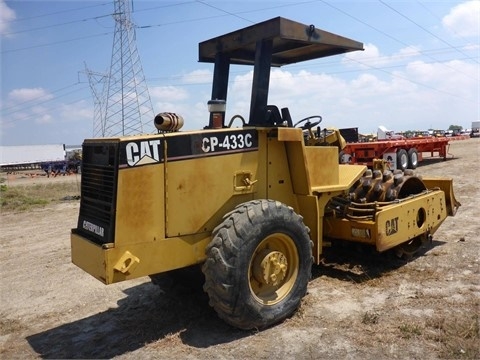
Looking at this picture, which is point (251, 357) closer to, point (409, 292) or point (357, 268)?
point (409, 292)

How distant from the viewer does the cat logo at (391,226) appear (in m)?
5.38

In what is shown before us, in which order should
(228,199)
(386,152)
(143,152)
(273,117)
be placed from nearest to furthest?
1. (143,152)
2. (228,199)
3. (273,117)
4. (386,152)

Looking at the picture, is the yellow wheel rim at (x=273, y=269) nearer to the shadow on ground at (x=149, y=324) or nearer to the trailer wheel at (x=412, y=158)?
the shadow on ground at (x=149, y=324)

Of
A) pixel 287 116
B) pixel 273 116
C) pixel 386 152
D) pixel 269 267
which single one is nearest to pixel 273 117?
pixel 273 116

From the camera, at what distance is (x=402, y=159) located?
17.9 m

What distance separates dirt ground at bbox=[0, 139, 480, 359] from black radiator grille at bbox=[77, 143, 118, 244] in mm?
1056

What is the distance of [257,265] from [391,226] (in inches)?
86.4

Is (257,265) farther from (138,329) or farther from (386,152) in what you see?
(386,152)

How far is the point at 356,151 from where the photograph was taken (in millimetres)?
17641

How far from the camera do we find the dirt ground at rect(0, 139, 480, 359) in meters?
3.73

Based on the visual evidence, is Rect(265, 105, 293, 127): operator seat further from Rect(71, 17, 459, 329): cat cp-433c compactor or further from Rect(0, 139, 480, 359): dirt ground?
Rect(0, 139, 480, 359): dirt ground

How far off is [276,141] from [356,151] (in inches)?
538

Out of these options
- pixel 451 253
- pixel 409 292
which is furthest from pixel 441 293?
pixel 451 253

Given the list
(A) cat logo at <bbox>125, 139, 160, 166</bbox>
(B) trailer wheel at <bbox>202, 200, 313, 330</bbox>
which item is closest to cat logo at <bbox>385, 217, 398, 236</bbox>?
(B) trailer wheel at <bbox>202, 200, 313, 330</bbox>
